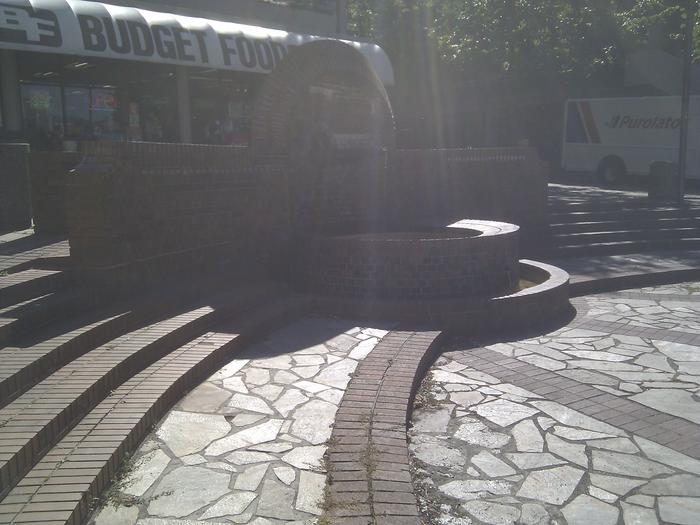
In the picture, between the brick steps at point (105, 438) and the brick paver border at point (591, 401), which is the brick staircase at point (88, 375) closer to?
the brick steps at point (105, 438)

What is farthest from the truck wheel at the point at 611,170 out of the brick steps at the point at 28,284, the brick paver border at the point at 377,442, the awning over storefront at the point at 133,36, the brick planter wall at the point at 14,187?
the brick steps at the point at 28,284

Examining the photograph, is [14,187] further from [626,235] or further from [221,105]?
[221,105]

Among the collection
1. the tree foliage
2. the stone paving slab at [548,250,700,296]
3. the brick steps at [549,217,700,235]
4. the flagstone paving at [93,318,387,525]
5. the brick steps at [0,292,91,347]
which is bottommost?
the stone paving slab at [548,250,700,296]

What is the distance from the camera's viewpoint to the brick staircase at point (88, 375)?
3.38m

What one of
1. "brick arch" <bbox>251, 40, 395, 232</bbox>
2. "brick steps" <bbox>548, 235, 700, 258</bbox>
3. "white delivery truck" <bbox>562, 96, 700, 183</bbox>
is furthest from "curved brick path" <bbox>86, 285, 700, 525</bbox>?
"white delivery truck" <bbox>562, 96, 700, 183</bbox>

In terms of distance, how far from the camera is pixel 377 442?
4.05m

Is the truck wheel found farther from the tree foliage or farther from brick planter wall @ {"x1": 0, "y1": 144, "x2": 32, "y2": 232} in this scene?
brick planter wall @ {"x1": 0, "y1": 144, "x2": 32, "y2": 232}

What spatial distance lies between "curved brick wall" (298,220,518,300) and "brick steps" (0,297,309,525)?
1782 millimetres

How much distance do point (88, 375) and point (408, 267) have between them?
366 cm

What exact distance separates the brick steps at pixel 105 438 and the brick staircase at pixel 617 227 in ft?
23.3

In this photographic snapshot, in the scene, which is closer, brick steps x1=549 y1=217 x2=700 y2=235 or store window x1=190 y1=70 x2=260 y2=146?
brick steps x1=549 y1=217 x2=700 y2=235

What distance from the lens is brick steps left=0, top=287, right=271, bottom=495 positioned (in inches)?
138

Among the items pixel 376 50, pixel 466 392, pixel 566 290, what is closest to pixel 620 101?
pixel 376 50

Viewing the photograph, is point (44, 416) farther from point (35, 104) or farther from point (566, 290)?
point (35, 104)
